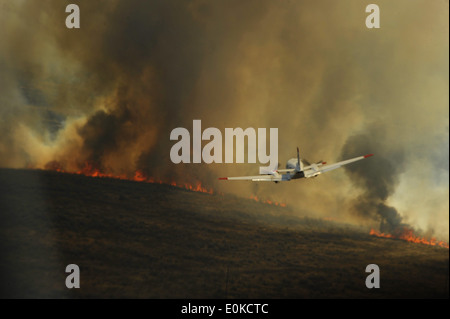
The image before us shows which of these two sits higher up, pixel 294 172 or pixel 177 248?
pixel 294 172

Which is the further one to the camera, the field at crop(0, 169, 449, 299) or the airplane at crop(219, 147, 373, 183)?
the field at crop(0, 169, 449, 299)

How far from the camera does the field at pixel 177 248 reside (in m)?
58.6

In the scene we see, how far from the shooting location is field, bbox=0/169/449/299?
58.6 m

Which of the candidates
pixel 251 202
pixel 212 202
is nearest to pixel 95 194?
pixel 212 202

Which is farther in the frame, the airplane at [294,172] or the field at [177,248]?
the field at [177,248]

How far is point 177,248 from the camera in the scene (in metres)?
66.4

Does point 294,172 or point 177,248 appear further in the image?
point 177,248

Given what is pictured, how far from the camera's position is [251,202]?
7350 centimetres

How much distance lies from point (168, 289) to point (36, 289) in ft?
49.9

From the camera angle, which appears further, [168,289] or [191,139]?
[191,139]
